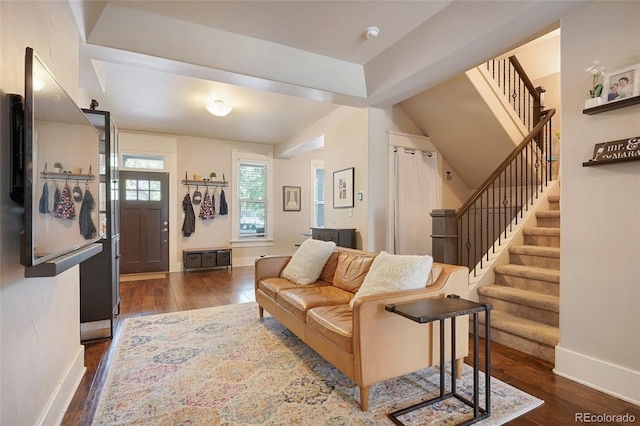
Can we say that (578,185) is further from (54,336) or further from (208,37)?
(54,336)

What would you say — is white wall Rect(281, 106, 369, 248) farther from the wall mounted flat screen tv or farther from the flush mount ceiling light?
the wall mounted flat screen tv

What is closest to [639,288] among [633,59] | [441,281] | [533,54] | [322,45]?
[441,281]

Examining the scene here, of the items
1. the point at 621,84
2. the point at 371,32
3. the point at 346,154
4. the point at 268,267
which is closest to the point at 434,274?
the point at 621,84

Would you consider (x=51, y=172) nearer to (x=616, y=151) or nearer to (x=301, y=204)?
(x=616, y=151)

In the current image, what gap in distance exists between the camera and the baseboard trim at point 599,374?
197 cm

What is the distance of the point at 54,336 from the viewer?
1896 millimetres

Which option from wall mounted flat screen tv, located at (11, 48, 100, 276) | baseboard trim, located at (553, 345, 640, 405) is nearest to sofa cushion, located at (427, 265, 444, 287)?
baseboard trim, located at (553, 345, 640, 405)

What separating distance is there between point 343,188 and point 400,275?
2988 millimetres

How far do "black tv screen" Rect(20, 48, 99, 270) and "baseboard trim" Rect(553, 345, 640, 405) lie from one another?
3.25 m

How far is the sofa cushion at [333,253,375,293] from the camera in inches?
113

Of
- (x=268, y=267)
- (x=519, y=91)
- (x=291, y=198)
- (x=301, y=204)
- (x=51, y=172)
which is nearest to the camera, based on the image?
(x=51, y=172)

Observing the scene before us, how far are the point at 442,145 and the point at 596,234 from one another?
327 centimetres

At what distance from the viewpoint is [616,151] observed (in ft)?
6.68

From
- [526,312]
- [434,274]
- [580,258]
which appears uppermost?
[580,258]
